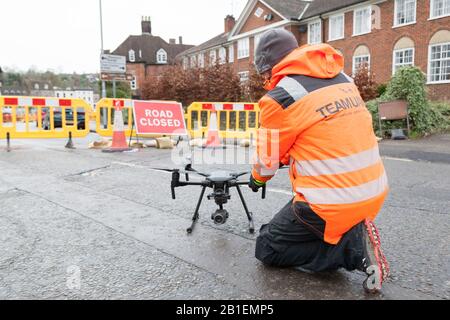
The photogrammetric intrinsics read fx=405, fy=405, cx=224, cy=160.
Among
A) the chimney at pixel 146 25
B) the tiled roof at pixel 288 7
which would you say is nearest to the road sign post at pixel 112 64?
the tiled roof at pixel 288 7

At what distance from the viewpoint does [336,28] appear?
1164 inches

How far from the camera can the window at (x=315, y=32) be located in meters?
31.0

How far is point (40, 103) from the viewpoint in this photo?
10641mm

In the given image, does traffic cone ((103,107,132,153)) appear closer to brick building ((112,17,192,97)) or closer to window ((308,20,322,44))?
window ((308,20,322,44))

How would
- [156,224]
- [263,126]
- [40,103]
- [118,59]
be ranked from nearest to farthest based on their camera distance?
[263,126] < [156,224] < [40,103] < [118,59]

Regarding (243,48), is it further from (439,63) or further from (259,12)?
(439,63)

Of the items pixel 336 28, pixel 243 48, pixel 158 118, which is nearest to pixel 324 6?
pixel 336 28

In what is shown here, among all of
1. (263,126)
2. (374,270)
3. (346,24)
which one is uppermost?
(346,24)

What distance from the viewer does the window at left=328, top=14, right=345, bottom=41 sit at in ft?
94.9

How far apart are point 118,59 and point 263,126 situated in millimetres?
21414

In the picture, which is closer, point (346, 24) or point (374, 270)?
point (374, 270)
